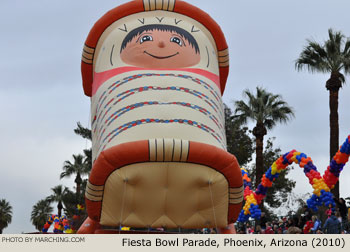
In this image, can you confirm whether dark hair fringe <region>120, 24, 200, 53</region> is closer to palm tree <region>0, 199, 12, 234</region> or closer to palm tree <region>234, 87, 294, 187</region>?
palm tree <region>234, 87, 294, 187</region>

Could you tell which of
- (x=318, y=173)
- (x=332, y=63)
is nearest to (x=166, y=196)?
(x=318, y=173)

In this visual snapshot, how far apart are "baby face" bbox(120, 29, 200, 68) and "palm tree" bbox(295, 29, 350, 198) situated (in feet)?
39.2

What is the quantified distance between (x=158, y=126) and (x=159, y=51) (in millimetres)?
1923

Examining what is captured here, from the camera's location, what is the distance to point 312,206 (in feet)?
57.0

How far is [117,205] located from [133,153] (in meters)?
1.27

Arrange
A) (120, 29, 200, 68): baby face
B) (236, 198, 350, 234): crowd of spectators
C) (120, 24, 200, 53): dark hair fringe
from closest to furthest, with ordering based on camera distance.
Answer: (120, 29, 200, 68): baby face < (120, 24, 200, 53): dark hair fringe < (236, 198, 350, 234): crowd of spectators

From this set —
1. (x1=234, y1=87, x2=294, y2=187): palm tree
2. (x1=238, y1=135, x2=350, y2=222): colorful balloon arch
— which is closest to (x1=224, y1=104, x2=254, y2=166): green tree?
(x1=234, y1=87, x2=294, y2=187): palm tree

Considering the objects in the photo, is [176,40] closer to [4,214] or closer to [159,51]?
[159,51]

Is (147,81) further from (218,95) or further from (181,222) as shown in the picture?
(181,222)

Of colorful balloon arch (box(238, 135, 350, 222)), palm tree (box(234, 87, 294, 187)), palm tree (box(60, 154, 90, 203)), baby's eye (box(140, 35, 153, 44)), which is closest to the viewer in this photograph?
baby's eye (box(140, 35, 153, 44))

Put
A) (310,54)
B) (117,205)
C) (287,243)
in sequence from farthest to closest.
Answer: (310,54) < (117,205) < (287,243)

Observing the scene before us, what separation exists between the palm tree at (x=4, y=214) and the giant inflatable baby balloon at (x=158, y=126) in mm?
50992

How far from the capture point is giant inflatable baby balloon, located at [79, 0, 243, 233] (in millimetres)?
9930

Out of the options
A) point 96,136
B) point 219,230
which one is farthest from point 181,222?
point 96,136
